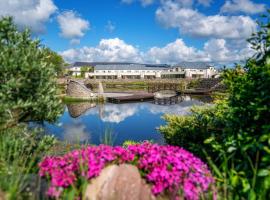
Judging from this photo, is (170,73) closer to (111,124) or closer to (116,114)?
(116,114)

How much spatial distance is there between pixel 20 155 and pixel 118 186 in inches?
114

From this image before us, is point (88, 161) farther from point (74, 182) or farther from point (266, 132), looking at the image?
point (266, 132)

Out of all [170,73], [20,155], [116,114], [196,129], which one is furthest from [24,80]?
[170,73]

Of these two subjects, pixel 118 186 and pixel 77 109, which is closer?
pixel 118 186

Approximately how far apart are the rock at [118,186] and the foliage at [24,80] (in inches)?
106

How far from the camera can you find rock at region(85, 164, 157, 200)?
16.6ft

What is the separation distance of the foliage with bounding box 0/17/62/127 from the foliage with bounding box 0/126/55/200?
0.36 m

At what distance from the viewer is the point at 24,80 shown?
7.25 metres

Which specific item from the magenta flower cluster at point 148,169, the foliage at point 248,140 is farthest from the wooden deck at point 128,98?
the magenta flower cluster at point 148,169

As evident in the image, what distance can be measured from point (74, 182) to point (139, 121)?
37271 mm

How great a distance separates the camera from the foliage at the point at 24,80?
275 inches

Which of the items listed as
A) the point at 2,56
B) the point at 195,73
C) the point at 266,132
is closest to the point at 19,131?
the point at 2,56

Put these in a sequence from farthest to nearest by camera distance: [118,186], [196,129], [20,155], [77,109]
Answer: [77,109] → [196,129] → [20,155] → [118,186]

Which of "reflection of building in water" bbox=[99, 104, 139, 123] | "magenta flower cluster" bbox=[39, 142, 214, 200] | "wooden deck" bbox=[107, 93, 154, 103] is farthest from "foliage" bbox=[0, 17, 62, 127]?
"wooden deck" bbox=[107, 93, 154, 103]
